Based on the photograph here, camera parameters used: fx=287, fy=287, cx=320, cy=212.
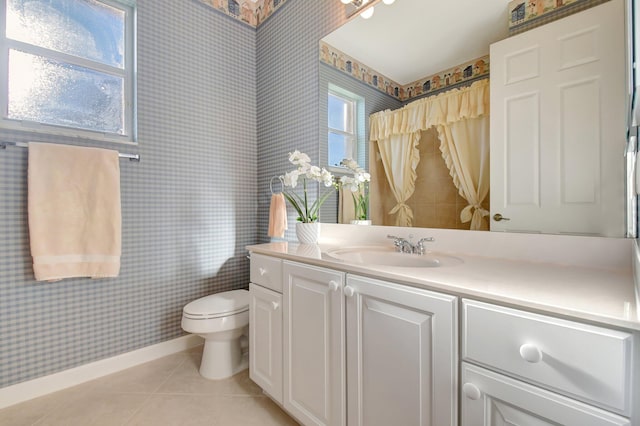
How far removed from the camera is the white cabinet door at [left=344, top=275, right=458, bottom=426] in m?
0.76

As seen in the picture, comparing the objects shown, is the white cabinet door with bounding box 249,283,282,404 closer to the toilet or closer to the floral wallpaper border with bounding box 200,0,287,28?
the toilet

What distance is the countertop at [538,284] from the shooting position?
1.85 feet

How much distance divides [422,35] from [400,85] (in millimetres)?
246

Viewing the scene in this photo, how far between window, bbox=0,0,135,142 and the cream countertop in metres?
1.47

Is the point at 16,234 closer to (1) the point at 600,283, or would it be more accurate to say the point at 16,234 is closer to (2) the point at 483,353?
(2) the point at 483,353

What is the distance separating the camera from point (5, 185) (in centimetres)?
148

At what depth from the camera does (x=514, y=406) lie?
25.7 inches

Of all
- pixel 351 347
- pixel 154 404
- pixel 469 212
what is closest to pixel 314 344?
pixel 351 347

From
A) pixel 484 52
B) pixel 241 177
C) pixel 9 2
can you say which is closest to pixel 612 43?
pixel 484 52

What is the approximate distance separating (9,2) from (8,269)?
1439 mm

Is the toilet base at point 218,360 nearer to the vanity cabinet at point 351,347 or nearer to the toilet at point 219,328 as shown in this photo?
the toilet at point 219,328

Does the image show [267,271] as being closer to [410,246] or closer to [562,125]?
[410,246]

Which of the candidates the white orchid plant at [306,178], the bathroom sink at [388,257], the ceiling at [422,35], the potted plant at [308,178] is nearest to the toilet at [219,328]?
the potted plant at [308,178]

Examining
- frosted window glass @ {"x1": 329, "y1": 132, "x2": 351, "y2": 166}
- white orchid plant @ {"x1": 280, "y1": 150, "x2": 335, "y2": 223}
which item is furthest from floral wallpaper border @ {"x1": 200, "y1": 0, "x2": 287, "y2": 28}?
white orchid plant @ {"x1": 280, "y1": 150, "x2": 335, "y2": 223}
